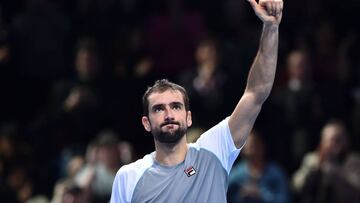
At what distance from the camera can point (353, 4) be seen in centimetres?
1347

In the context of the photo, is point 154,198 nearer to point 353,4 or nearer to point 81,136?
point 81,136

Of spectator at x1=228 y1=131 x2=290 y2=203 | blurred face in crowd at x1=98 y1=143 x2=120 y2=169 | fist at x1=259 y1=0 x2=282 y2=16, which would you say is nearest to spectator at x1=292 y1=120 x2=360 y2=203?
spectator at x1=228 y1=131 x2=290 y2=203

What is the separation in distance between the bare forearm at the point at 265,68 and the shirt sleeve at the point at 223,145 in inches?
11.7

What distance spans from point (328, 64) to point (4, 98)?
4067 millimetres

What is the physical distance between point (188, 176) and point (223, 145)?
333 mm

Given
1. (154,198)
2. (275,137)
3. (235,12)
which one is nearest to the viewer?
(154,198)

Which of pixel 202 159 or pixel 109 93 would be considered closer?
pixel 202 159

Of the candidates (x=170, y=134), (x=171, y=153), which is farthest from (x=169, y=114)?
(x=171, y=153)

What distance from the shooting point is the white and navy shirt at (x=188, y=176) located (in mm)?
6586

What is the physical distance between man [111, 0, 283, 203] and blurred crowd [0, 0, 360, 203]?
372 centimetres

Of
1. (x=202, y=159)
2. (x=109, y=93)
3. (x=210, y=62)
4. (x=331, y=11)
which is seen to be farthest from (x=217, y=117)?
(x=202, y=159)

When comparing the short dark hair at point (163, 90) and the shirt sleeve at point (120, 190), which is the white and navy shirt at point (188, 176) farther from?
the short dark hair at point (163, 90)

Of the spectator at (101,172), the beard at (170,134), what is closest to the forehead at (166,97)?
the beard at (170,134)

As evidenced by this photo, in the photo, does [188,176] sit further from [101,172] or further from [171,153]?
[101,172]
